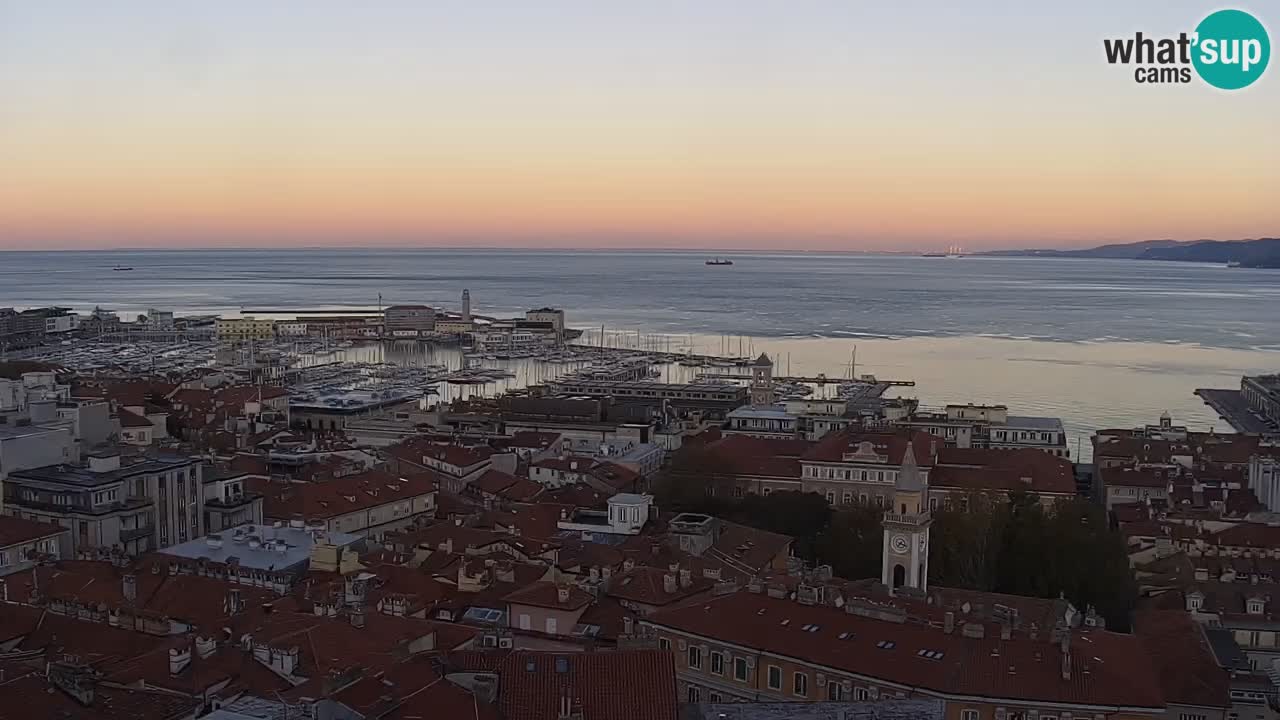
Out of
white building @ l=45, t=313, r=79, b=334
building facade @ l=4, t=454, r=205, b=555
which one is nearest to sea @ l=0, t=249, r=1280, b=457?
white building @ l=45, t=313, r=79, b=334

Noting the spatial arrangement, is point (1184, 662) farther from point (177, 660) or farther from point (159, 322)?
point (159, 322)

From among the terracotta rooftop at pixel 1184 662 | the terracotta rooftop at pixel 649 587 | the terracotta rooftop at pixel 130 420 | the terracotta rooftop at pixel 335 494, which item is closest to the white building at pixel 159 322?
the terracotta rooftop at pixel 130 420

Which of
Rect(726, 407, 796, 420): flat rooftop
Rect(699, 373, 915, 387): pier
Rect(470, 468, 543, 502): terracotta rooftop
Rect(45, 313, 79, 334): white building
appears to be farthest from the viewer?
Rect(45, 313, 79, 334): white building

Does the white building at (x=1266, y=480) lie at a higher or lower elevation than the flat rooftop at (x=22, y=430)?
lower

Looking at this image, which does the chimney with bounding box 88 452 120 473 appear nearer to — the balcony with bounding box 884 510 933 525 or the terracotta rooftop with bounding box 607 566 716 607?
the terracotta rooftop with bounding box 607 566 716 607

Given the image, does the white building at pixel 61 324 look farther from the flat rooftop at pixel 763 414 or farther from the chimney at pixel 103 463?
the chimney at pixel 103 463

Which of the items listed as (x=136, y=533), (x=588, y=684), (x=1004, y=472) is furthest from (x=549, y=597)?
(x=1004, y=472)

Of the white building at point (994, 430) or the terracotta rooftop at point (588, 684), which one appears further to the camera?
the white building at point (994, 430)
